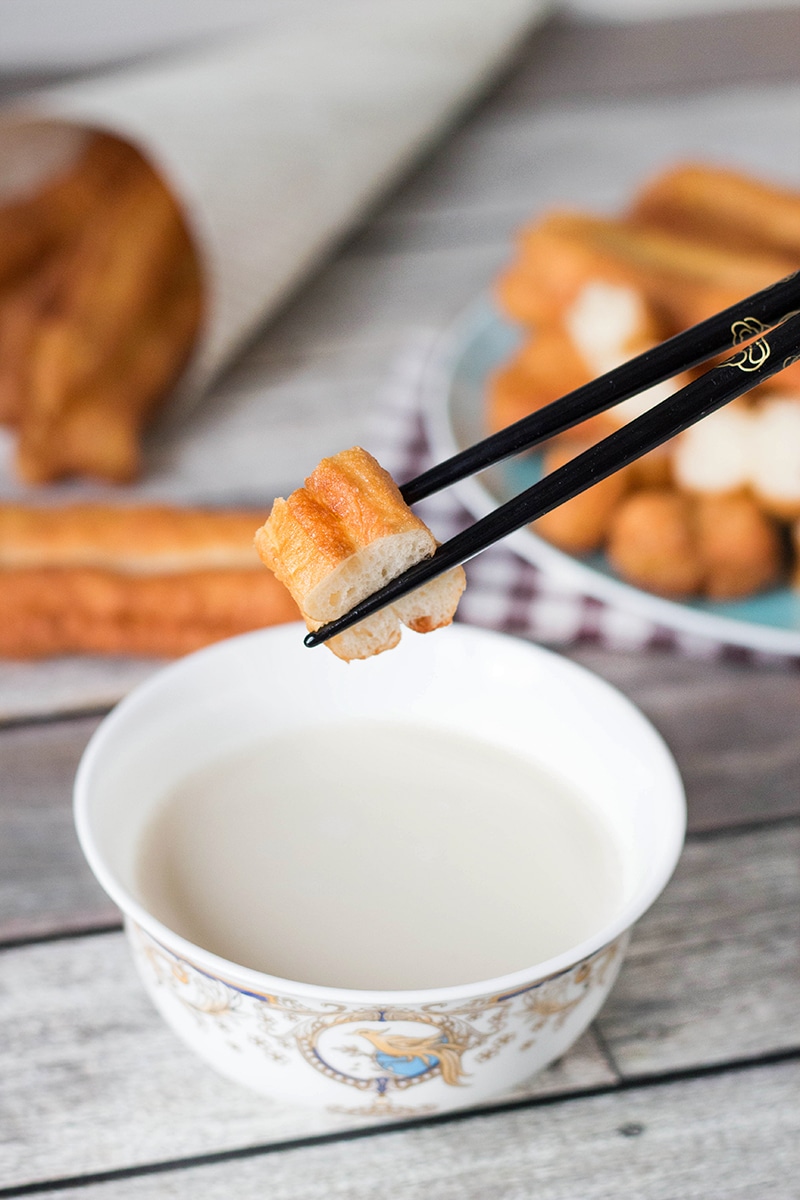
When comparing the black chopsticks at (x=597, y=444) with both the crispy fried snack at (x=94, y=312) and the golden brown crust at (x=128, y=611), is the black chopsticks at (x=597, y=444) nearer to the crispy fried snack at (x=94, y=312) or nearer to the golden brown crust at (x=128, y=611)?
the golden brown crust at (x=128, y=611)

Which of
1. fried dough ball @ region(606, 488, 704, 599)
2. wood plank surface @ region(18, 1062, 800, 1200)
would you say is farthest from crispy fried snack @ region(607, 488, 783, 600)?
wood plank surface @ region(18, 1062, 800, 1200)

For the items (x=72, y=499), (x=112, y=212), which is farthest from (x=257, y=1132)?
(x=112, y=212)

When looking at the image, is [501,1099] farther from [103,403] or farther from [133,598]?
[103,403]

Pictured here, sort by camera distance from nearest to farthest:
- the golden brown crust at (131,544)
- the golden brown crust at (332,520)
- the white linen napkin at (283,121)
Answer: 1. the golden brown crust at (332,520)
2. the golden brown crust at (131,544)
3. the white linen napkin at (283,121)

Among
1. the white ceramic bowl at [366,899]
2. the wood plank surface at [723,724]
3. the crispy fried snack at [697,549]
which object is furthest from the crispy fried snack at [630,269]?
the white ceramic bowl at [366,899]

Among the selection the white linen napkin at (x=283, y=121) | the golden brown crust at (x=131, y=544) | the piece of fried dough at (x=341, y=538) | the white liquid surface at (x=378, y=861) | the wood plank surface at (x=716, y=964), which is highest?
the piece of fried dough at (x=341, y=538)

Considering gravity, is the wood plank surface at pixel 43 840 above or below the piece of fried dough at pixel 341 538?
below
